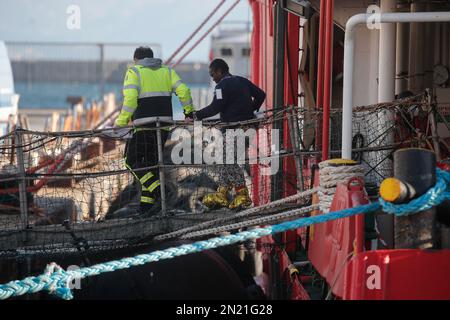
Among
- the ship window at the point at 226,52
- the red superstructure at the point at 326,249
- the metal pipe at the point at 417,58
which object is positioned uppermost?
the ship window at the point at 226,52

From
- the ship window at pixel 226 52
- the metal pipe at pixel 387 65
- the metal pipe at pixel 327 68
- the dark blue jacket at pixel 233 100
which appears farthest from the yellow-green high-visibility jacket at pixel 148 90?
the ship window at pixel 226 52

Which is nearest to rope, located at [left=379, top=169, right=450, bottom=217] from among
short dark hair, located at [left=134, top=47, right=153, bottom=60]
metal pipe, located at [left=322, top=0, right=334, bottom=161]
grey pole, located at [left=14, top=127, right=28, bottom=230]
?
metal pipe, located at [left=322, top=0, right=334, bottom=161]

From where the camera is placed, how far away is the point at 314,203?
647 cm

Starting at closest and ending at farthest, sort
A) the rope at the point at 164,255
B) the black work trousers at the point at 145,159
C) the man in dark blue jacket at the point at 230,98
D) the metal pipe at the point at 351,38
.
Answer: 1. the rope at the point at 164,255
2. the metal pipe at the point at 351,38
3. the black work trousers at the point at 145,159
4. the man in dark blue jacket at the point at 230,98

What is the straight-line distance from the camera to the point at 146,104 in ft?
27.7

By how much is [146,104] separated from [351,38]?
3.13 metres

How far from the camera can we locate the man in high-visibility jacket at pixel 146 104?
7840 mm

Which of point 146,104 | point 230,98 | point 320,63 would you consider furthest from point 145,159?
point 320,63
